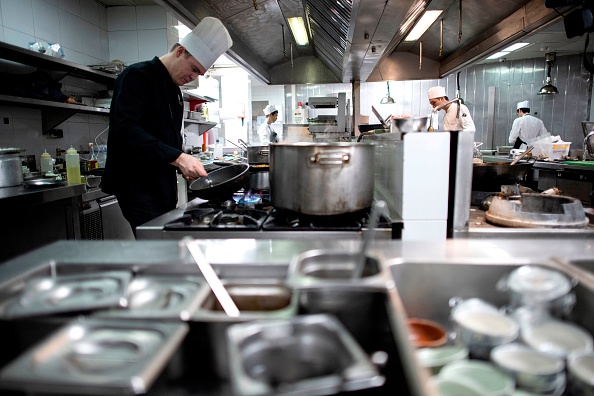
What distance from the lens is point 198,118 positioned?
20.4ft

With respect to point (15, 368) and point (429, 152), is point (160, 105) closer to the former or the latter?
point (429, 152)

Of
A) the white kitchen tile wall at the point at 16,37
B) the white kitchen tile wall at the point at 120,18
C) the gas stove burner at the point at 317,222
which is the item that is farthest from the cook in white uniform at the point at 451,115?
the white kitchen tile wall at the point at 16,37

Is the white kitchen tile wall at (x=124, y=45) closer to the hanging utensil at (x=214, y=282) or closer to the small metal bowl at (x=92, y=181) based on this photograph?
the small metal bowl at (x=92, y=181)

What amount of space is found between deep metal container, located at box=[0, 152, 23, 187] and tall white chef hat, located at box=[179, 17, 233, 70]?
69.7 inches

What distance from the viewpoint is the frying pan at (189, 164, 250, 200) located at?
6.62 ft

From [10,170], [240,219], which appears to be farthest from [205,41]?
[10,170]

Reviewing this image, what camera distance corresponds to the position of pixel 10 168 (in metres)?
2.97

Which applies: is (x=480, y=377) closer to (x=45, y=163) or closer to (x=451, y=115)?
(x=45, y=163)

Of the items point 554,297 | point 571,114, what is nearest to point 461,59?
point 571,114

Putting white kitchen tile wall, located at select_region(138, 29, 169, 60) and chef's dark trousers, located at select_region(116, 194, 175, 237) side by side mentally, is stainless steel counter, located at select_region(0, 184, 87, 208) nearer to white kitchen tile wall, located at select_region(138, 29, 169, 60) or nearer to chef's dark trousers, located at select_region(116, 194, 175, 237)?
chef's dark trousers, located at select_region(116, 194, 175, 237)

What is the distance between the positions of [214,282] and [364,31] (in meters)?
2.87

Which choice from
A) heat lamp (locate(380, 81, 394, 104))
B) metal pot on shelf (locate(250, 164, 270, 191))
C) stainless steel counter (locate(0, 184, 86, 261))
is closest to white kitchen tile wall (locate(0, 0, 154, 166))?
stainless steel counter (locate(0, 184, 86, 261))

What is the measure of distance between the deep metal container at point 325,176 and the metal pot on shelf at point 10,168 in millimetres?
2464

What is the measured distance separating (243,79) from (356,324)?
32.4 ft
